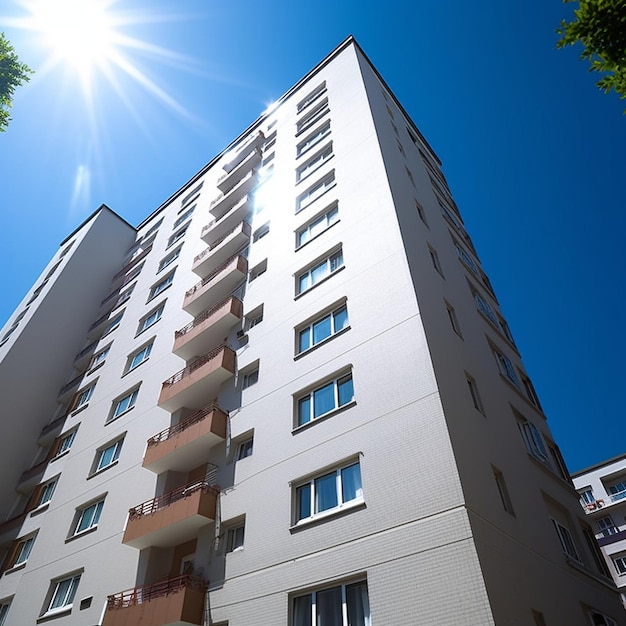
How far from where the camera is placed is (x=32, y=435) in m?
27.8

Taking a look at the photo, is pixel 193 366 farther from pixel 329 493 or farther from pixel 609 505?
pixel 609 505

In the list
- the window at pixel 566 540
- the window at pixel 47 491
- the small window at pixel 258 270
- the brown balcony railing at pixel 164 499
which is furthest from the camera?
the window at pixel 47 491

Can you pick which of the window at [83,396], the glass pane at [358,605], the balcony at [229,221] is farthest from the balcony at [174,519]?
the balcony at [229,221]

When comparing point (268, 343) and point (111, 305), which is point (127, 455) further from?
point (111, 305)

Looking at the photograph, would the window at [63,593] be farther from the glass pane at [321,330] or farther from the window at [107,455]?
the glass pane at [321,330]

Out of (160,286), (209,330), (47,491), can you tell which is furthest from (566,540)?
(160,286)

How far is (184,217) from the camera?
120 feet

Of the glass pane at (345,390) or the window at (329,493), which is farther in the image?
the glass pane at (345,390)

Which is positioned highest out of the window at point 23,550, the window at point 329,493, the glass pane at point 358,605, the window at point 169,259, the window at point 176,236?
the window at point 176,236

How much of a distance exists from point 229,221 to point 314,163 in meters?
6.24

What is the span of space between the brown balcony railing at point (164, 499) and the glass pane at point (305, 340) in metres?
5.23

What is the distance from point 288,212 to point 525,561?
17.1m

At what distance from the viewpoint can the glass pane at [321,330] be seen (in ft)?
50.7

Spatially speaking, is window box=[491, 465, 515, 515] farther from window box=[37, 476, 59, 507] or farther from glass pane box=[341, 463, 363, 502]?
window box=[37, 476, 59, 507]
